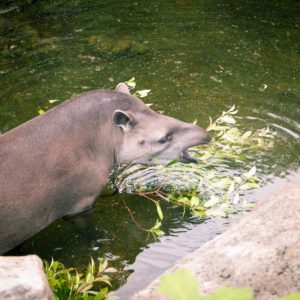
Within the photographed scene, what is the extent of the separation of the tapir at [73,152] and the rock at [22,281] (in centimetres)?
147

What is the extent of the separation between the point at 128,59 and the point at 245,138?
3749 mm

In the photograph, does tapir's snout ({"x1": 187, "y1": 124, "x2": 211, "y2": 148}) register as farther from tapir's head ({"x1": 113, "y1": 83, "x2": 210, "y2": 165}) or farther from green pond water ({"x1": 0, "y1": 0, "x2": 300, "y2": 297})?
green pond water ({"x1": 0, "y1": 0, "x2": 300, "y2": 297})

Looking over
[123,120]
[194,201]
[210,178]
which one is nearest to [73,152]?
[123,120]

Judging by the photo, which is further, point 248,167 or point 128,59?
point 128,59

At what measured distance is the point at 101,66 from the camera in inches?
350

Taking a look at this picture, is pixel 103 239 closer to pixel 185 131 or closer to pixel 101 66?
pixel 185 131

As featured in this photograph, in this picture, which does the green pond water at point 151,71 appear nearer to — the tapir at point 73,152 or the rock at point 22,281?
the tapir at point 73,152

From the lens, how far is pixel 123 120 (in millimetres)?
4867

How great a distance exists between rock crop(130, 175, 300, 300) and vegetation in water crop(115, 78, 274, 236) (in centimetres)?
143

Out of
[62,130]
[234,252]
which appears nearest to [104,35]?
[62,130]

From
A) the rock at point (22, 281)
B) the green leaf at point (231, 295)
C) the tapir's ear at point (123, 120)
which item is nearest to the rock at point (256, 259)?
the rock at point (22, 281)

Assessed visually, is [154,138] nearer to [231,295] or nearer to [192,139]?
[192,139]

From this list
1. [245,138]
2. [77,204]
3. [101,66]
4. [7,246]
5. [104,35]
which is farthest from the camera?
[104,35]

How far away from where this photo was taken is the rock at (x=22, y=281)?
2590mm
